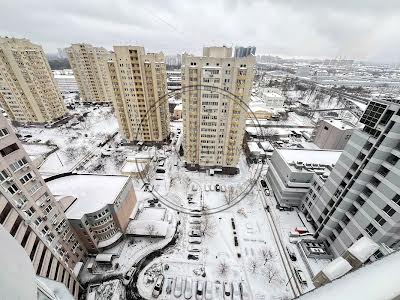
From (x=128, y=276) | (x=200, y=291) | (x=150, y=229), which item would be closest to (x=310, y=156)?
(x=200, y=291)

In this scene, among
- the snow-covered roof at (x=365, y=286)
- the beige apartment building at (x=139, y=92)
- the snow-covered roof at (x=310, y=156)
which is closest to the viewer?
the snow-covered roof at (x=365, y=286)

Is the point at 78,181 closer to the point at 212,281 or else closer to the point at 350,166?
the point at 212,281

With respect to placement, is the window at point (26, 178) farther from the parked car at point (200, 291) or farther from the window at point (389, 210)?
the window at point (389, 210)

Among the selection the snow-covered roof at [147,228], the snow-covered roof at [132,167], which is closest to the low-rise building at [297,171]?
the snow-covered roof at [147,228]

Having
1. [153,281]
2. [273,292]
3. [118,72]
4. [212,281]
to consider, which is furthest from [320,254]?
[118,72]

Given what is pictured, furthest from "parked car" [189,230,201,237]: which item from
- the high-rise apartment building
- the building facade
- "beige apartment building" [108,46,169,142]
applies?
the building facade

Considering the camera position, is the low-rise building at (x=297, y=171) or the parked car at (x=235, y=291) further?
the low-rise building at (x=297, y=171)

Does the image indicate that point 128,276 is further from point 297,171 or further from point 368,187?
point 368,187
